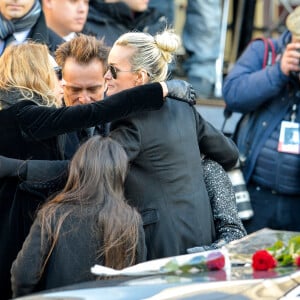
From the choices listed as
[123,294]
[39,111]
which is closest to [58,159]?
[39,111]

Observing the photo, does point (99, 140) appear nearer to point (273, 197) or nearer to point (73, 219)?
point (73, 219)

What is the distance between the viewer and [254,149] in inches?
287

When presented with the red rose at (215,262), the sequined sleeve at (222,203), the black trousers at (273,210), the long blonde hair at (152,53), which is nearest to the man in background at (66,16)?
the black trousers at (273,210)

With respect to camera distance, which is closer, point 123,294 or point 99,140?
point 123,294

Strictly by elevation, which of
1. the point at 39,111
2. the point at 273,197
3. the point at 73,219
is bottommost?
the point at 273,197

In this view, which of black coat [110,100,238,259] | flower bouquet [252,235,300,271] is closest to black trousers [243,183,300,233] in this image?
black coat [110,100,238,259]

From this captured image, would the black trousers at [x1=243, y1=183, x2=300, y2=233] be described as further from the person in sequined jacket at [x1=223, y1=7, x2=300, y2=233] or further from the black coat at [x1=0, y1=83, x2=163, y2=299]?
the black coat at [x1=0, y1=83, x2=163, y2=299]

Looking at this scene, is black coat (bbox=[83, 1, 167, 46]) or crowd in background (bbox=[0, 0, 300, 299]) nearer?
crowd in background (bbox=[0, 0, 300, 299])

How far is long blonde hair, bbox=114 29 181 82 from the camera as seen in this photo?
5.67m

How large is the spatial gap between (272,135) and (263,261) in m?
3.03

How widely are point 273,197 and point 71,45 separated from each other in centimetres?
182

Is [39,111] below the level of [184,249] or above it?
above

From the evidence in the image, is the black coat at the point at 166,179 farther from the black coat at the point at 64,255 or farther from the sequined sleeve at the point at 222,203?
the black coat at the point at 64,255

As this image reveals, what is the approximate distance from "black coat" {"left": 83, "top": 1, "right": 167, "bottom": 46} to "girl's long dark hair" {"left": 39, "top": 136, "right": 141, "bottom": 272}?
124 inches
